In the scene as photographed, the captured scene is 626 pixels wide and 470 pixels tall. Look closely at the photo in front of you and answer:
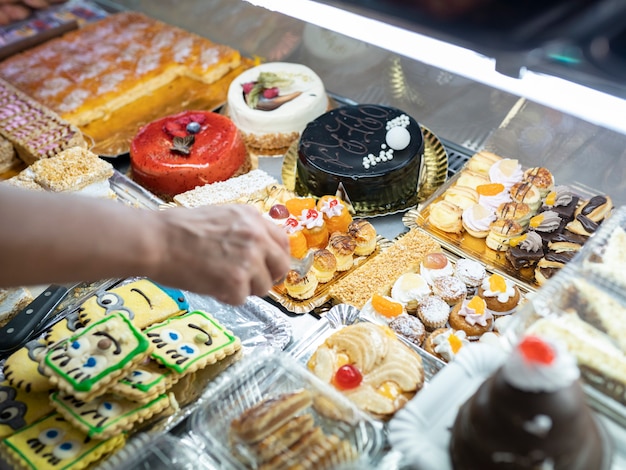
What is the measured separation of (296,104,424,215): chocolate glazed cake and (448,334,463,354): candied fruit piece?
3.06 ft

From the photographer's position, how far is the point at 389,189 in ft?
9.93

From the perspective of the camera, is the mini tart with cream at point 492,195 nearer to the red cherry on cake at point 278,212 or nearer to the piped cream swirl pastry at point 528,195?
the piped cream swirl pastry at point 528,195

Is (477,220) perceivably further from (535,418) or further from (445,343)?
(535,418)

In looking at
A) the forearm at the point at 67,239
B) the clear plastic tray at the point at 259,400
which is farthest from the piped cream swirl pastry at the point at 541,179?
the forearm at the point at 67,239

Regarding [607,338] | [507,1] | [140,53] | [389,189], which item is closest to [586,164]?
[389,189]

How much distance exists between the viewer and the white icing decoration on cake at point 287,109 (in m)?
3.51

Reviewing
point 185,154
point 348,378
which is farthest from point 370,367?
point 185,154

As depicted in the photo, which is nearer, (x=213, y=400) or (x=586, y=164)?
(x=213, y=400)

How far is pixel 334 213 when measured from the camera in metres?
2.85

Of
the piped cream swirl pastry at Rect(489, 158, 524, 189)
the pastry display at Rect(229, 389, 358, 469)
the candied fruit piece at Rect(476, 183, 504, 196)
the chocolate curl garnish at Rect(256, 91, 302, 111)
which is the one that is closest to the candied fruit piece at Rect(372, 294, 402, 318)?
the pastry display at Rect(229, 389, 358, 469)

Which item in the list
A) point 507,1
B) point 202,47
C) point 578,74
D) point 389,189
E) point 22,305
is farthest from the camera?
point 202,47

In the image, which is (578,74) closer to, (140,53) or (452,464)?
(452,464)

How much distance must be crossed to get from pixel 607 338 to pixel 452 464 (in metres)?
0.54

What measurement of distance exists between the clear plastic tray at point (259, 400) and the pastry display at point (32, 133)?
1.97 meters
